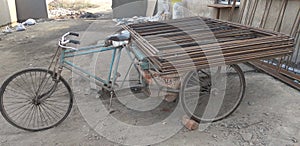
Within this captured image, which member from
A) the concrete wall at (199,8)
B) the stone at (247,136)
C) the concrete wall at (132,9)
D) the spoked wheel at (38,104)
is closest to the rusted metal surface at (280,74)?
the stone at (247,136)

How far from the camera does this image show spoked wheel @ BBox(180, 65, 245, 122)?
8.13 feet

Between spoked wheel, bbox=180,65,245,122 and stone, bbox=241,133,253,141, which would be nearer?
stone, bbox=241,133,253,141

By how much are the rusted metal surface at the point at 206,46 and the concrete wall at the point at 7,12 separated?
8.24 metres

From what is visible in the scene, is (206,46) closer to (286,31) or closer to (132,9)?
Answer: (286,31)

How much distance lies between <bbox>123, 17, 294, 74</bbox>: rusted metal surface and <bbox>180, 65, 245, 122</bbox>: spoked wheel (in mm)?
302

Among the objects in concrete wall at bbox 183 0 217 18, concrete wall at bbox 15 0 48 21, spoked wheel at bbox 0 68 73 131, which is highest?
concrete wall at bbox 183 0 217 18

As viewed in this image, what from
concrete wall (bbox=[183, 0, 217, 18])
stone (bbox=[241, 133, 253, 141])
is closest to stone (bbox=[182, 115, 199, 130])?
stone (bbox=[241, 133, 253, 141])

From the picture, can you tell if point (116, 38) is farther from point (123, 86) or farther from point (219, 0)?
point (219, 0)

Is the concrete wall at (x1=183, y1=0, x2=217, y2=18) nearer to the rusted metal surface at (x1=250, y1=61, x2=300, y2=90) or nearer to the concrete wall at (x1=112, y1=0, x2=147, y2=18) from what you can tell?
the rusted metal surface at (x1=250, y1=61, x2=300, y2=90)

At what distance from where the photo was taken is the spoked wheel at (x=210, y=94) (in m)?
2.48

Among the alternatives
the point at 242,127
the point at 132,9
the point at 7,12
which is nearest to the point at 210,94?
Answer: the point at 242,127

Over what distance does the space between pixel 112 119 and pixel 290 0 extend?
9.25 ft

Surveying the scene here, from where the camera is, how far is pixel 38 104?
2.56 meters

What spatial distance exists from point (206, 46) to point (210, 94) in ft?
2.61
